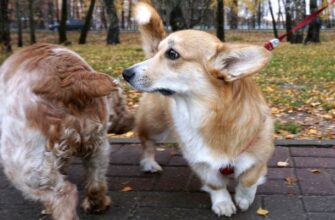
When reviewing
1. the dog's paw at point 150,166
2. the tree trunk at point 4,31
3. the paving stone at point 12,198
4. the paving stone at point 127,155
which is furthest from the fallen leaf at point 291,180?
the tree trunk at point 4,31

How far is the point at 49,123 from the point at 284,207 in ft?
6.16

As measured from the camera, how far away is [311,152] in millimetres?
4941

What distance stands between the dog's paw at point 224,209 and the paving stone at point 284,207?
0.27 m

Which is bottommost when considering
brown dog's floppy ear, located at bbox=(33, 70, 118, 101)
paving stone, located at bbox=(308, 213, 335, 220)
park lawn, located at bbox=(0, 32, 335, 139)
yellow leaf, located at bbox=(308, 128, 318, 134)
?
paving stone, located at bbox=(308, 213, 335, 220)

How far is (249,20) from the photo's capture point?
1951 inches

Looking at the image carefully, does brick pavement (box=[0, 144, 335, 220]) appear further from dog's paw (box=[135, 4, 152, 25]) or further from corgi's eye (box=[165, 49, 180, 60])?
dog's paw (box=[135, 4, 152, 25])

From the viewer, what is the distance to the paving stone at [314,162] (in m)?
4.55

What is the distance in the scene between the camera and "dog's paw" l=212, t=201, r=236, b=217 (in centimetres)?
354

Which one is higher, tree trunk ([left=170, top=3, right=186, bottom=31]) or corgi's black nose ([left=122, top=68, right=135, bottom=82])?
tree trunk ([left=170, top=3, right=186, bottom=31])

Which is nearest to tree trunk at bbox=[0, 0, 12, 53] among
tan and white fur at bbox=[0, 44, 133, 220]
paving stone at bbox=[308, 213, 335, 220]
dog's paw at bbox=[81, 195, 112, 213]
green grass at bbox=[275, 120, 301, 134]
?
green grass at bbox=[275, 120, 301, 134]

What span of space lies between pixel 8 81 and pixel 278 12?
4593 cm

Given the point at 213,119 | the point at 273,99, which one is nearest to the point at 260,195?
the point at 213,119

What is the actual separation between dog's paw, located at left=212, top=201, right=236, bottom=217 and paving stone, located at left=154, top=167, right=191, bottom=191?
0.58 metres

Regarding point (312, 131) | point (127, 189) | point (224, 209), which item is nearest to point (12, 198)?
point (127, 189)
